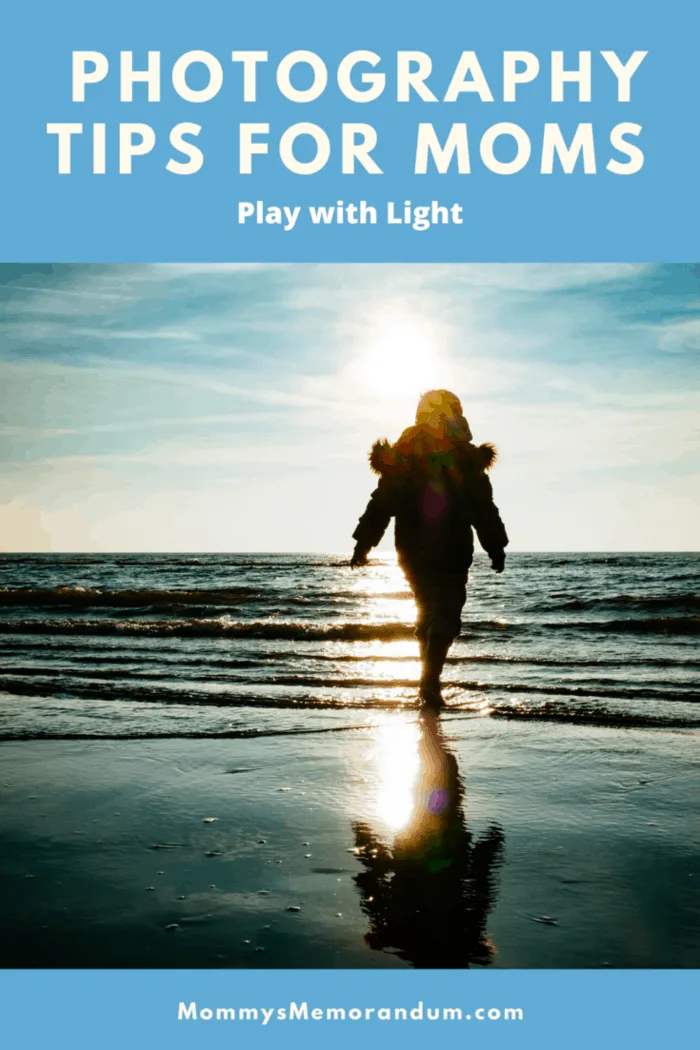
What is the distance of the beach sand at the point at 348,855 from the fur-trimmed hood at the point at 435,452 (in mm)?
2028

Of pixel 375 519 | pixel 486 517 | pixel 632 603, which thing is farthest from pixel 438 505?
pixel 632 603

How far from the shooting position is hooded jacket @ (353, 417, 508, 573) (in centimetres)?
657

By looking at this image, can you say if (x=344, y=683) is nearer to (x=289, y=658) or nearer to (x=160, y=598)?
(x=289, y=658)

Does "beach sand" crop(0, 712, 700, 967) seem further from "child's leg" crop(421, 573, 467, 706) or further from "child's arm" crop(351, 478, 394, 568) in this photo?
"child's arm" crop(351, 478, 394, 568)

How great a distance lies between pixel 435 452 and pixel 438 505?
386 mm

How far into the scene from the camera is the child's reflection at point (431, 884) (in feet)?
8.95

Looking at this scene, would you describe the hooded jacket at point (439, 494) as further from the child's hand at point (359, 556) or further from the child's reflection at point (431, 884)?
the child's reflection at point (431, 884)

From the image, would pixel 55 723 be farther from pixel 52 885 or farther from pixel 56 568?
pixel 56 568

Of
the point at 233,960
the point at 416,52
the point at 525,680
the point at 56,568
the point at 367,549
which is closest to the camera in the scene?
the point at 233,960

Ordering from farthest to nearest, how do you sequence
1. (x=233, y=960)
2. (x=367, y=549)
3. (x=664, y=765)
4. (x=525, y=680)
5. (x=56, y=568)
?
1. (x=56, y=568)
2. (x=525, y=680)
3. (x=367, y=549)
4. (x=664, y=765)
5. (x=233, y=960)

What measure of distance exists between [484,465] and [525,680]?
331cm

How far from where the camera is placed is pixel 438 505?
21.7ft

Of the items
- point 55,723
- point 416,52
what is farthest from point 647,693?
point 416,52

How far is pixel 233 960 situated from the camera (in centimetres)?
265
